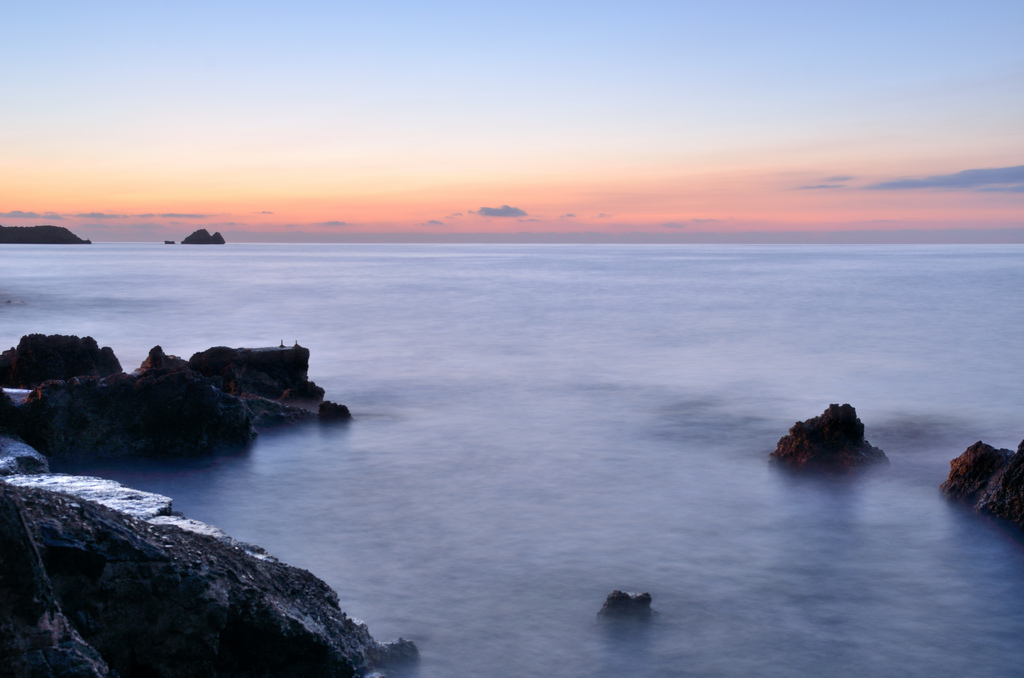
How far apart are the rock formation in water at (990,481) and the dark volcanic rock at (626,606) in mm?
4005

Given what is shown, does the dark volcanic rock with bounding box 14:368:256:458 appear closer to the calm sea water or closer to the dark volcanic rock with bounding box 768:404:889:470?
the calm sea water

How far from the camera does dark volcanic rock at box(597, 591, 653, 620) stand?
5.76 meters

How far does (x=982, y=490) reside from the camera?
8.13 m

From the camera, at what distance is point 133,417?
30.2 feet

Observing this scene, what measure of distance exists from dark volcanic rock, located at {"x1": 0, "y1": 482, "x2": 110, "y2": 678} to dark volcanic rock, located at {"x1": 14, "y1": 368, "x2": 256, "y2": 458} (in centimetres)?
688

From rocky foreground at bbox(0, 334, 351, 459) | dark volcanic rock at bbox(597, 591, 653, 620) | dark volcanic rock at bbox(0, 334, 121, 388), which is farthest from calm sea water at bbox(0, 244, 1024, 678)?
dark volcanic rock at bbox(0, 334, 121, 388)

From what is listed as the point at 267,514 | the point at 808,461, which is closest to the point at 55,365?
the point at 267,514

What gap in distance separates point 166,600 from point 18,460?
4307 mm

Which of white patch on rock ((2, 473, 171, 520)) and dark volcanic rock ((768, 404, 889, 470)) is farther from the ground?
white patch on rock ((2, 473, 171, 520))

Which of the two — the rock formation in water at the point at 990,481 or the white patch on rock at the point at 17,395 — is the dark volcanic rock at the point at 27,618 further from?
the rock formation in water at the point at 990,481

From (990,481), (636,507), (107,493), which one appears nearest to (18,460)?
(107,493)

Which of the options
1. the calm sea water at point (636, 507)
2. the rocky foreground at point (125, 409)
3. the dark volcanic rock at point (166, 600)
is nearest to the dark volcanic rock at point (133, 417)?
the rocky foreground at point (125, 409)

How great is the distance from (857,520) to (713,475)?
6.56ft

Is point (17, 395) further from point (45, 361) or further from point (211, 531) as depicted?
point (211, 531)
